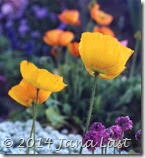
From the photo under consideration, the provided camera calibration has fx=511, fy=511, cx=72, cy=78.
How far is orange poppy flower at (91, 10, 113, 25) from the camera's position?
64.6 inches

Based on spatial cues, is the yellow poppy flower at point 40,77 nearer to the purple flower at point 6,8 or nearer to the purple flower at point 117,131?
the purple flower at point 117,131

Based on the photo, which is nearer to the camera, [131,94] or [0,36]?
[131,94]

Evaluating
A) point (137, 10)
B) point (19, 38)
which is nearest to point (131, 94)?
point (137, 10)

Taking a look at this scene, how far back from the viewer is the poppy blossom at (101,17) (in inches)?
64.6

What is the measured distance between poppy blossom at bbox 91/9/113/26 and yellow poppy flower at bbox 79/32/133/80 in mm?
634

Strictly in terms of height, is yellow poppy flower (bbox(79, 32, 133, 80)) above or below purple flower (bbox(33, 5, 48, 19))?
below

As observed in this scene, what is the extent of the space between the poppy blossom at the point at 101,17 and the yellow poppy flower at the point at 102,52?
2.08ft

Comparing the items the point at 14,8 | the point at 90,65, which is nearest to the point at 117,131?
the point at 90,65

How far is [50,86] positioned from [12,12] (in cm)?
103

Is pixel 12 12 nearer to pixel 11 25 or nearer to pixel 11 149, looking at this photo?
pixel 11 25

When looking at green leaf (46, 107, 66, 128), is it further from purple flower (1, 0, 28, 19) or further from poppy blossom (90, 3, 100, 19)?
purple flower (1, 0, 28, 19)

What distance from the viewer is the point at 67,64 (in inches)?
68.1

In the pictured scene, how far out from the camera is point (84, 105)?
1.57 m

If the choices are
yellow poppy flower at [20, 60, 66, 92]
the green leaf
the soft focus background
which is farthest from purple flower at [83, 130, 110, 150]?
the green leaf
